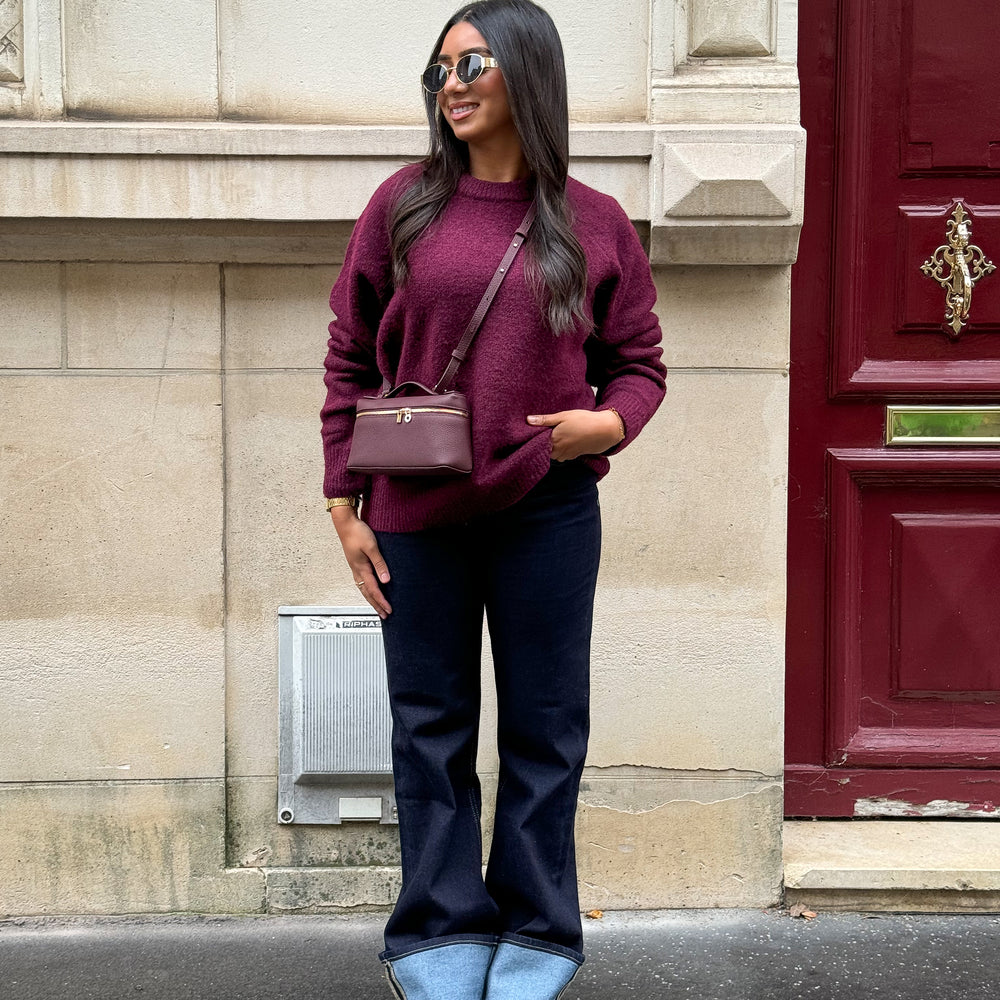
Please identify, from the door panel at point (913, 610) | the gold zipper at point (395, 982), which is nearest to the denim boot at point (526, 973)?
the gold zipper at point (395, 982)

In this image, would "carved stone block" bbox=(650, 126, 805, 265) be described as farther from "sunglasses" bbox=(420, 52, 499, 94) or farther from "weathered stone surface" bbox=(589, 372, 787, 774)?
"sunglasses" bbox=(420, 52, 499, 94)

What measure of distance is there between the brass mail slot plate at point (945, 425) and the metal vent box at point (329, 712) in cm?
154

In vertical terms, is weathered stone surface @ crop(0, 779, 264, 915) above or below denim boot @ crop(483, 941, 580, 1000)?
below

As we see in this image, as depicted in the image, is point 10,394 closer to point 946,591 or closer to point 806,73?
point 806,73

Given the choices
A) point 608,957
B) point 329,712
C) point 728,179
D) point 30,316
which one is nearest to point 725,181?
point 728,179

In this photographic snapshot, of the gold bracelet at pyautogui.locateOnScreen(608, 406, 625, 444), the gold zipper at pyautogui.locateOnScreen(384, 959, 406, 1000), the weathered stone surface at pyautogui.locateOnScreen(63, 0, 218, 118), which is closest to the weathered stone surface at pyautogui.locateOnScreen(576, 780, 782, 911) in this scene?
the gold zipper at pyautogui.locateOnScreen(384, 959, 406, 1000)

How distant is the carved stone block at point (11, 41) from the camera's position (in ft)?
10.1

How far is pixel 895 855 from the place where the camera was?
3279mm

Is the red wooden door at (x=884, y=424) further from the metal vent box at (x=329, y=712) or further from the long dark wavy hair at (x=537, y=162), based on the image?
the long dark wavy hair at (x=537, y=162)

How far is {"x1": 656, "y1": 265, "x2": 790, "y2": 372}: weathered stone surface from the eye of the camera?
3154 millimetres

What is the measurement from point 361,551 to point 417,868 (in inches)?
23.3

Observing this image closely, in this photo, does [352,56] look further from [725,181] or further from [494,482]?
[494,482]

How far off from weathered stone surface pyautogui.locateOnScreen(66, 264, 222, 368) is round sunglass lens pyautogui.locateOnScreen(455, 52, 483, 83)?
1.24m

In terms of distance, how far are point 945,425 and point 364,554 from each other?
1872mm
